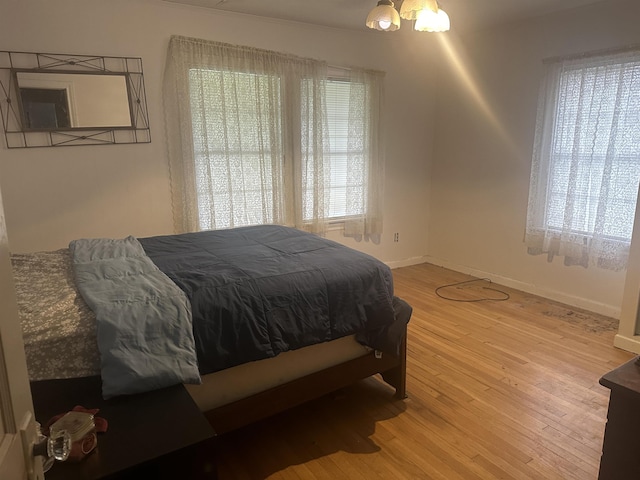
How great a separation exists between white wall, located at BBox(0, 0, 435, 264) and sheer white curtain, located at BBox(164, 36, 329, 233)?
0.12 metres

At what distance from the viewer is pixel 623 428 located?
0.99 m

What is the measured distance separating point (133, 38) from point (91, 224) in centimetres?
143

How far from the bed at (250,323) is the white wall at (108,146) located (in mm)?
822

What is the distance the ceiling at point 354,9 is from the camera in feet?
11.1

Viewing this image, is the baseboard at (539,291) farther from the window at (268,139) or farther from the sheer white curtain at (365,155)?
the window at (268,139)

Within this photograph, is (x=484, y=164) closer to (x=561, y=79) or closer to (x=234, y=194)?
(x=561, y=79)

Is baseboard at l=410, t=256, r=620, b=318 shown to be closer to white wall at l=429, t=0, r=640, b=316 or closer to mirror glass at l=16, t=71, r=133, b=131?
white wall at l=429, t=0, r=640, b=316

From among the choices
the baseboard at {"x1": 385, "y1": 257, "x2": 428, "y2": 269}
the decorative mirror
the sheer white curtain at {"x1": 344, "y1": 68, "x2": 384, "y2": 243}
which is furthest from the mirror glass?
the baseboard at {"x1": 385, "y1": 257, "x2": 428, "y2": 269}

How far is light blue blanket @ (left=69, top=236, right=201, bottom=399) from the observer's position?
1512 mm

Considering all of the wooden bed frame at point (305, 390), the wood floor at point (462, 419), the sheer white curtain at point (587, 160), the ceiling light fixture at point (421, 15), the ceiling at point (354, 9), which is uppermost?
the ceiling at point (354, 9)

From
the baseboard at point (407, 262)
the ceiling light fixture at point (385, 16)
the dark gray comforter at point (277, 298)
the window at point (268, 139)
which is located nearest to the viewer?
the dark gray comforter at point (277, 298)

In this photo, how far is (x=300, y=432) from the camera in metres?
2.18

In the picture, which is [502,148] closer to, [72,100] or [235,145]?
[235,145]

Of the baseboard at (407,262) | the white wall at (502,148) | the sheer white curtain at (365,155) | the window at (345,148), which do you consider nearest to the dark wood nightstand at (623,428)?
the white wall at (502,148)
